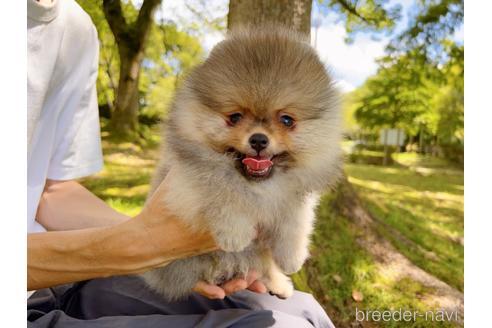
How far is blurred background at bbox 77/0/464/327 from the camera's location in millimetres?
2518

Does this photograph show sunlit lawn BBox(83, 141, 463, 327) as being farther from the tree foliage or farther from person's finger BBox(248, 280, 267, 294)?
person's finger BBox(248, 280, 267, 294)

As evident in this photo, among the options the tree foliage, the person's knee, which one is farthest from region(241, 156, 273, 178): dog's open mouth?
the tree foliage

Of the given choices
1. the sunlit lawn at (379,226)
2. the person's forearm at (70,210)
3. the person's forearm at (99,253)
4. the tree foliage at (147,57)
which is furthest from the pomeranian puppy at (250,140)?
the tree foliage at (147,57)

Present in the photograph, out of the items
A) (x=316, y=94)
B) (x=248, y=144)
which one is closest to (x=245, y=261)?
(x=248, y=144)

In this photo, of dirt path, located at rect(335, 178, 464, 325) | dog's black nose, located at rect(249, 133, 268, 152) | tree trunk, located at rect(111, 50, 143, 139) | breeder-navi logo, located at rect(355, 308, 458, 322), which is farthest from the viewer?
tree trunk, located at rect(111, 50, 143, 139)

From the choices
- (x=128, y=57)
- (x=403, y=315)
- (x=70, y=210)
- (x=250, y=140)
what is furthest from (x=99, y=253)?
(x=128, y=57)

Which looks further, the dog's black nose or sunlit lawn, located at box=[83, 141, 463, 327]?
sunlit lawn, located at box=[83, 141, 463, 327]

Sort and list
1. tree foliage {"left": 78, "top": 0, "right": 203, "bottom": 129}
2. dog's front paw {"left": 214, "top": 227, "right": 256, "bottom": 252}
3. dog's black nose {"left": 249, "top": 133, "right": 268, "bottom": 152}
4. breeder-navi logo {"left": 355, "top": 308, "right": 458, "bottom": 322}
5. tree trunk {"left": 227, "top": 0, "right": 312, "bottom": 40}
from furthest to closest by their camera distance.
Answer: tree foliage {"left": 78, "top": 0, "right": 203, "bottom": 129} < breeder-navi logo {"left": 355, "top": 308, "right": 458, "bottom": 322} < tree trunk {"left": 227, "top": 0, "right": 312, "bottom": 40} < dog's front paw {"left": 214, "top": 227, "right": 256, "bottom": 252} < dog's black nose {"left": 249, "top": 133, "right": 268, "bottom": 152}

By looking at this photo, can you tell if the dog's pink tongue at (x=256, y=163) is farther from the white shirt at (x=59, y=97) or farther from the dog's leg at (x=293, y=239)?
the white shirt at (x=59, y=97)

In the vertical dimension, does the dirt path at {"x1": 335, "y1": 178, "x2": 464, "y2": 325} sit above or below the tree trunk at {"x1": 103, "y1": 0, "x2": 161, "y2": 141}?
below

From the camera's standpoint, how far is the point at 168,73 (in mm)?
2625

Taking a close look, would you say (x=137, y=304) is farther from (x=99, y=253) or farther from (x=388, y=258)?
(x=388, y=258)

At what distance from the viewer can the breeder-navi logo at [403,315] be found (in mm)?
2162

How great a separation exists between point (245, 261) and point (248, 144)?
1.49ft
